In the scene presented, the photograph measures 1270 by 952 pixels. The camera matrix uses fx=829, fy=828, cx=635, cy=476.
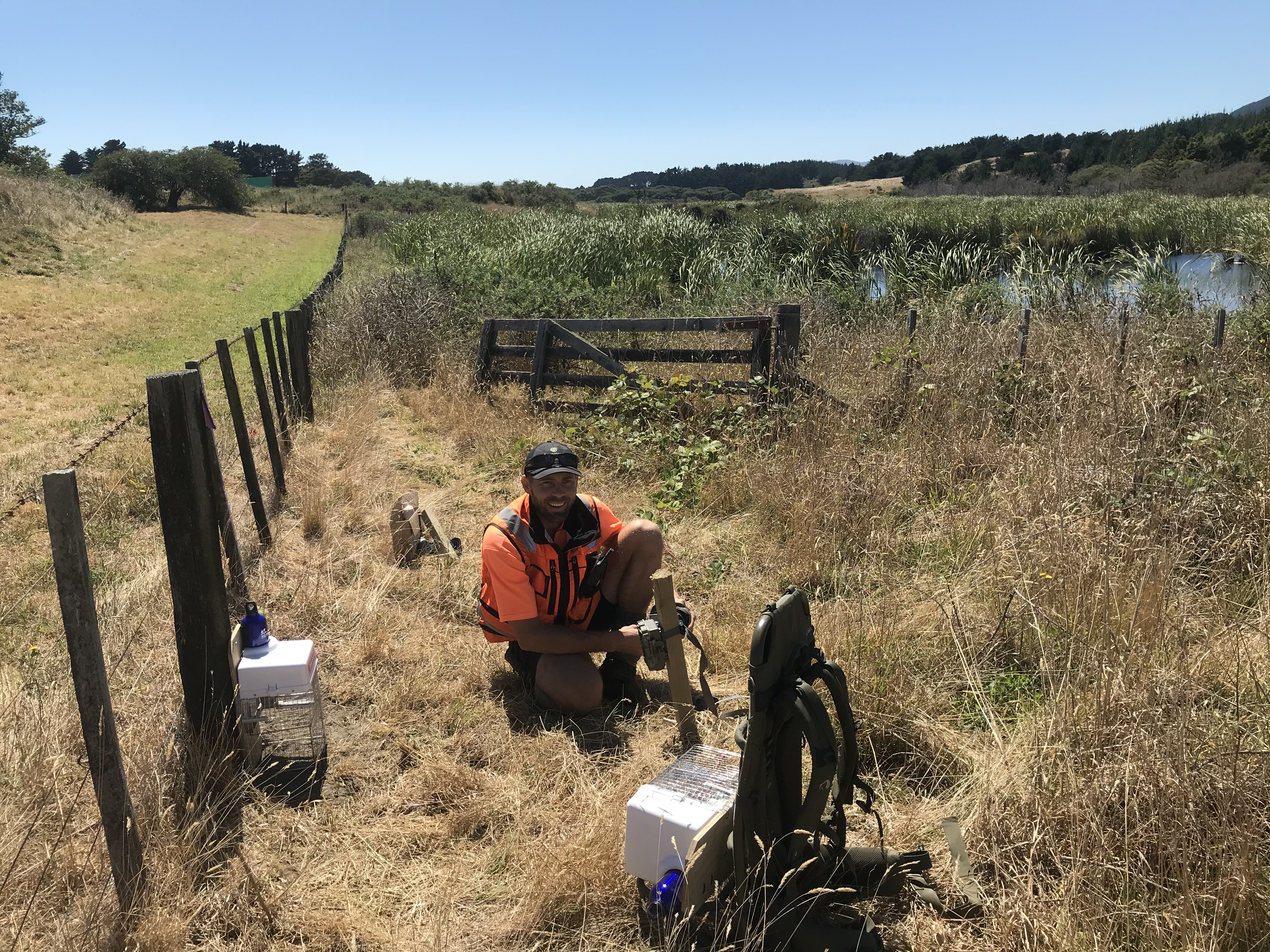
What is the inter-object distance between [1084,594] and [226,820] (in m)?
3.41

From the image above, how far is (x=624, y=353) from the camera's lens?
8.47 meters

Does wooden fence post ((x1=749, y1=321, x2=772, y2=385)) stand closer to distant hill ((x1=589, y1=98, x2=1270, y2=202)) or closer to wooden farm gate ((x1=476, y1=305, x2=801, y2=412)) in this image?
wooden farm gate ((x1=476, y1=305, x2=801, y2=412))

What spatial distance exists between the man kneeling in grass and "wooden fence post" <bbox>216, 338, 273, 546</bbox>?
98.5 inches

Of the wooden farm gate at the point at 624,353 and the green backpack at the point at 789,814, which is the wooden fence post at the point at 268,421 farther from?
the green backpack at the point at 789,814

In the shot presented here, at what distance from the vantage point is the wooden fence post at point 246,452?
5.66 metres

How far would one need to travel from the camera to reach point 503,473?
7.23 meters

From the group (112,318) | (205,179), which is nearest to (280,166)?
(205,179)

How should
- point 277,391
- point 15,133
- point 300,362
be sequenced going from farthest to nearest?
point 15,133 < point 300,362 < point 277,391

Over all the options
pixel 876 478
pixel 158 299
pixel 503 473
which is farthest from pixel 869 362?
pixel 158 299

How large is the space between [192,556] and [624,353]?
231 inches

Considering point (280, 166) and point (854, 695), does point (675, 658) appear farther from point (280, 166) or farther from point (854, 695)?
point (280, 166)

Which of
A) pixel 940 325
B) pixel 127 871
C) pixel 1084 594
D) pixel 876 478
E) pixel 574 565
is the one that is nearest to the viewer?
pixel 127 871

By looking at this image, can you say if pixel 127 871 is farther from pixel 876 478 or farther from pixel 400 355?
pixel 400 355

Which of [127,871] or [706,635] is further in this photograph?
[706,635]
